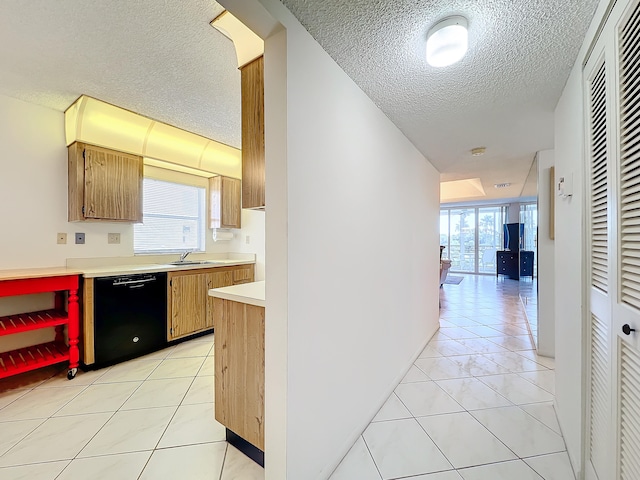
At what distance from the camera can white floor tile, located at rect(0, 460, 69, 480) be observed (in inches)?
56.6

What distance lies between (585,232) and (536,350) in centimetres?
239

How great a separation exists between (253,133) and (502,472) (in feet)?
7.51

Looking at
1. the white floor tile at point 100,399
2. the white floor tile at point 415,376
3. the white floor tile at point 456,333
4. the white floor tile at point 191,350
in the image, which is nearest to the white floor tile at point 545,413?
the white floor tile at point 415,376

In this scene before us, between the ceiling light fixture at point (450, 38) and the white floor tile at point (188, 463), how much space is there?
2.40 m

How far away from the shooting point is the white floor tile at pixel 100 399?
2.00 metres

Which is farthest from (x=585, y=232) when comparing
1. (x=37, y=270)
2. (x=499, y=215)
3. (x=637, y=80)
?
(x=499, y=215)

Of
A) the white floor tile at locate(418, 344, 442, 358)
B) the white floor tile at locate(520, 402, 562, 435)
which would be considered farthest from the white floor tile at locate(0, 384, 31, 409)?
the white floor tile at locate(520, 402, 562, 435)

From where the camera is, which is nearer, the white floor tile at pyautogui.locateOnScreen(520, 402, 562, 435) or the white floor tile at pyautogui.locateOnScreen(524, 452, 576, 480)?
the white floor tile at pyautogui.locateOnScreen(524, 452, 576, 480)

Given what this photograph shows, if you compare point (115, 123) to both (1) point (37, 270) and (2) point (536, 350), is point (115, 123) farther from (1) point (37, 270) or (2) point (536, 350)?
(2) point (536, 350)

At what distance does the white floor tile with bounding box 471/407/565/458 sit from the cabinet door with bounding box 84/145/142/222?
3.78m

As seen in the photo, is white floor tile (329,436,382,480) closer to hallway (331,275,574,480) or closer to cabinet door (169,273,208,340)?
hallway (331,275,574,480)

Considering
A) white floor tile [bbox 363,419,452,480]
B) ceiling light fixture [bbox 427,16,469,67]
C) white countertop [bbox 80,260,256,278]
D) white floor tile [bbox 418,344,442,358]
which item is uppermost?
ceiling light fixture [bbox 427,16,469,67]

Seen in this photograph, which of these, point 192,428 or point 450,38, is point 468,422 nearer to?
point 192,428

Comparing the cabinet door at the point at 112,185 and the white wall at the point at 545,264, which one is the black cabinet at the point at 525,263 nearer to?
the white wall at the point at 545,264
